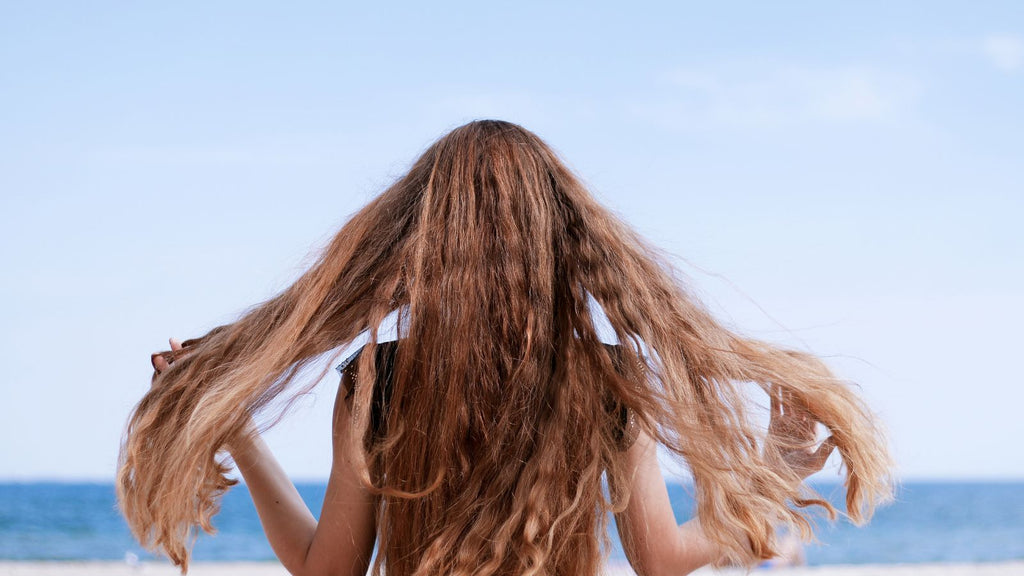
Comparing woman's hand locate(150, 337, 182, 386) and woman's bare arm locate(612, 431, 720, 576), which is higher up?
woman's hand locate(150, 337, 182, 386)

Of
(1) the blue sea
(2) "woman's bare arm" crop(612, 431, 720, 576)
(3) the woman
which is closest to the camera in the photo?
(3) the woman

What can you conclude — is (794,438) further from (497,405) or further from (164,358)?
(164,358)

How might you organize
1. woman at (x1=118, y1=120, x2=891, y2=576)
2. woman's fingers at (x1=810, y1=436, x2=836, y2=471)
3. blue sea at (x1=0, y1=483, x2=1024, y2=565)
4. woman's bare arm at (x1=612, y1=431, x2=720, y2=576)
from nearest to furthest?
woman at (x1=118, y1=120, x2=891, y2=576), woman's bare arm at (x1=612, y1=431, x2=720, y2=576), woman's fingers at (x1=810, y1=436, x2=836, y2=471), blue sea at (x1=0, y1=483, x2=1024, y2=565)

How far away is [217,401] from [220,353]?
0.19 meters

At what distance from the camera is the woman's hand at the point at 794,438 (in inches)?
89.6

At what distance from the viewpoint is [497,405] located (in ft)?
6.88

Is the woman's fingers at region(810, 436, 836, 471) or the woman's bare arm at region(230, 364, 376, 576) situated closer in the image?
the woman's bare arm at region(230, 364, 376, 576)

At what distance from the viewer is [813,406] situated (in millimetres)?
2268

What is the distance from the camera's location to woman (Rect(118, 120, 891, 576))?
207 cm

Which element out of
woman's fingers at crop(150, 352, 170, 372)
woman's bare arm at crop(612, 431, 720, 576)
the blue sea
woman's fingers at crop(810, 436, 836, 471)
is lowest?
the blue sea

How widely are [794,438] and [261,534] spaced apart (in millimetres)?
22243

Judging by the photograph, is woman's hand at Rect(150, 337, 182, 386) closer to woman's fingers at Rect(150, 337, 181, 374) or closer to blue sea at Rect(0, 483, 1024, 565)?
woman's fingers at Rect(150, 337, 181, 374)

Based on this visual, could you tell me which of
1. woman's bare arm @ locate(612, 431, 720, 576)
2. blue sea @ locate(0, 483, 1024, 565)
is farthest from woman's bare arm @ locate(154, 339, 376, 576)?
blue sea @ locate(0, 483, 1024, 565)

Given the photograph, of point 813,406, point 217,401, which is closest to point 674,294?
point 813,406
